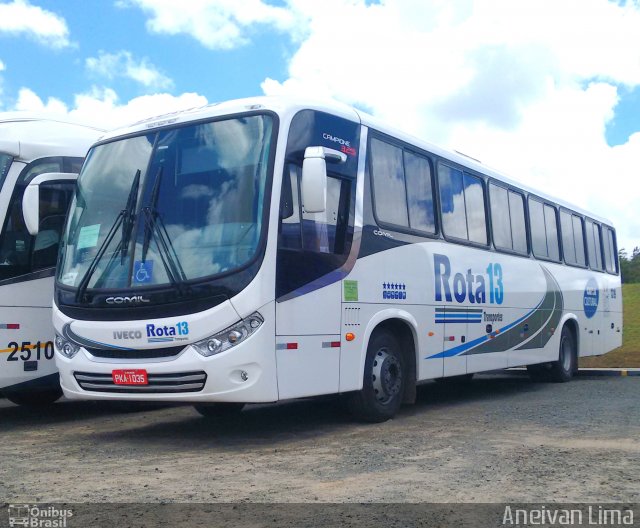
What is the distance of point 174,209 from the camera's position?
26.0 feet

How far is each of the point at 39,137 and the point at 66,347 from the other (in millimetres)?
3011

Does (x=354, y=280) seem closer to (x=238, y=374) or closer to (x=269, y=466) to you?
(x=238, y=374)

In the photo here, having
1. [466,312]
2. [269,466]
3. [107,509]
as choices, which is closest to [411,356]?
[466,312]

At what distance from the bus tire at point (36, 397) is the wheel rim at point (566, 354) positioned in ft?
30.7

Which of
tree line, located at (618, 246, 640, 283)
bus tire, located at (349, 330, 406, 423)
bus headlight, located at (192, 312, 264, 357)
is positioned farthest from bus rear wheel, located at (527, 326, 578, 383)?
tree line, located at (618, 246, 640, 283)

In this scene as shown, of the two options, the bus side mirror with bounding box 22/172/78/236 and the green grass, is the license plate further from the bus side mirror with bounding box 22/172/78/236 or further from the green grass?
the green grass

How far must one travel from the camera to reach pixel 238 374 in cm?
739

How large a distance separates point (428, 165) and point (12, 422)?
6256mm

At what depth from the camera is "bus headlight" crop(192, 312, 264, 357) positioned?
739cm

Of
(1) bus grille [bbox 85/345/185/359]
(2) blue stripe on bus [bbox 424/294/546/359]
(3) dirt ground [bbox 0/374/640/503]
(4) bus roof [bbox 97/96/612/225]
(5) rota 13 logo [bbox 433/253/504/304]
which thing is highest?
(4) bus roof [bbox 97/96/612/225]

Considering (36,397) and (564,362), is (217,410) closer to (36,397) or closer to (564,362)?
(36,397)

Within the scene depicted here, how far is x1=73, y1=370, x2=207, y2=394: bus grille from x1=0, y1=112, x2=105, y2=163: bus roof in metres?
3.21

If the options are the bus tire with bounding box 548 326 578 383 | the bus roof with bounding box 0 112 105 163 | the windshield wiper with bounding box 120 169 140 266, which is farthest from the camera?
the bus tire with bounding box 548 326 578 383

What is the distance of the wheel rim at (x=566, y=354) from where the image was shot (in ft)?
51.3
